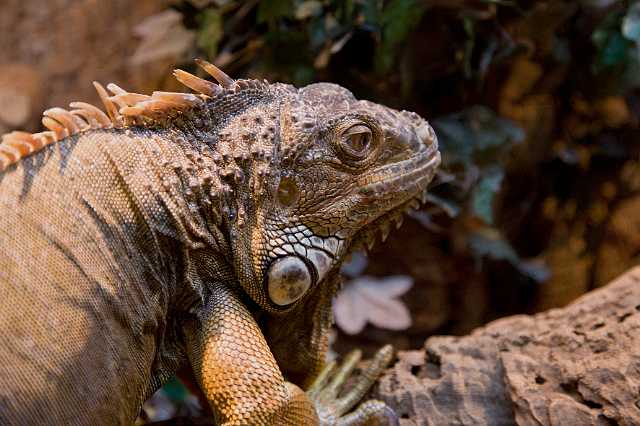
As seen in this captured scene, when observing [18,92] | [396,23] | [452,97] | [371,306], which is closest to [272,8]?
[396,23]

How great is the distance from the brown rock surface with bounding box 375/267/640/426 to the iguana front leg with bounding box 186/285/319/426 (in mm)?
649

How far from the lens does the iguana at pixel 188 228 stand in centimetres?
198

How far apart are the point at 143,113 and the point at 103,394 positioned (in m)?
0.89

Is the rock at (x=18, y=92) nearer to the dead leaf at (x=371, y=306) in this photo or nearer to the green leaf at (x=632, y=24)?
the dead leaf at (x=371, y=306)

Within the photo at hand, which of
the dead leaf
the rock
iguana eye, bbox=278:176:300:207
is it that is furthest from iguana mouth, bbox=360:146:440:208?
the rock

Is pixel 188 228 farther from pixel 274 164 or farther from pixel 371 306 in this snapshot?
pixel 371 306

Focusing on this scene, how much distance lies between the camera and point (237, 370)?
83.6 inches

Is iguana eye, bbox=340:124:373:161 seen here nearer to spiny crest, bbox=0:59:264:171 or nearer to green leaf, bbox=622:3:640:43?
spiny crest, bbox=0:59:264:171

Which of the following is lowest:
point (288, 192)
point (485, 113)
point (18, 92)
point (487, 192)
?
point (288, 192)

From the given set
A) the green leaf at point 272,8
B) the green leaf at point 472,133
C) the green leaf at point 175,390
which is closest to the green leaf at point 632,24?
the green leaf at point 472,133

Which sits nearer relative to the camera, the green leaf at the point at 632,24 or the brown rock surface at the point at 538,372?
the brown rock surface at the point at 538,372

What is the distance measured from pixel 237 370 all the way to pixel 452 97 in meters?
2.70

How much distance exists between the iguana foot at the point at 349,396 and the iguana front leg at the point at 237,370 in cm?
19

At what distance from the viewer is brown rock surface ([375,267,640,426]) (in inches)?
96.1
